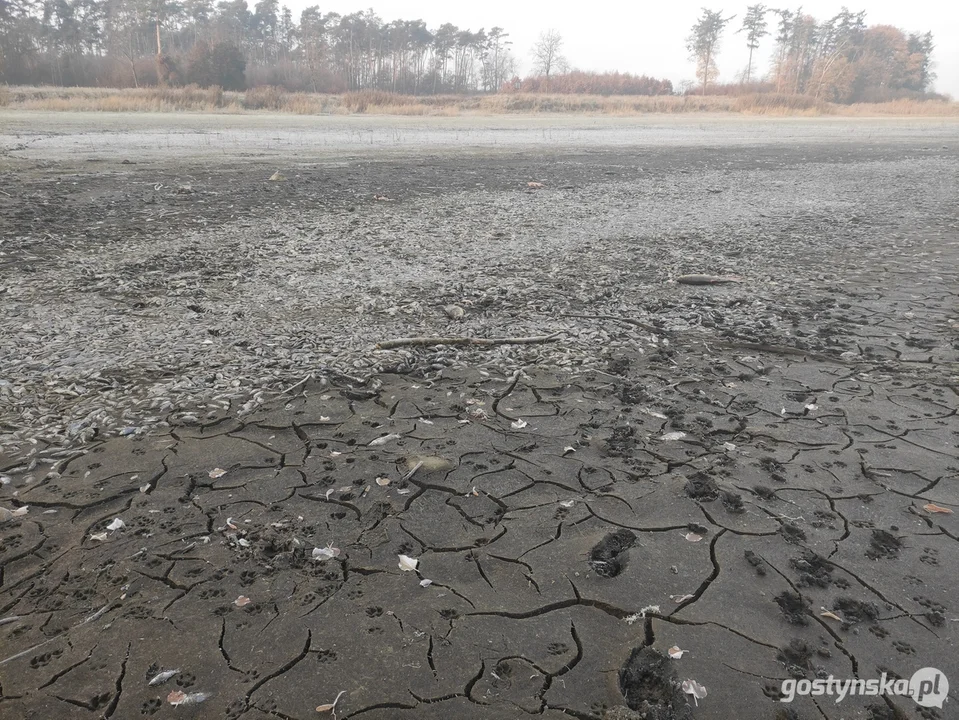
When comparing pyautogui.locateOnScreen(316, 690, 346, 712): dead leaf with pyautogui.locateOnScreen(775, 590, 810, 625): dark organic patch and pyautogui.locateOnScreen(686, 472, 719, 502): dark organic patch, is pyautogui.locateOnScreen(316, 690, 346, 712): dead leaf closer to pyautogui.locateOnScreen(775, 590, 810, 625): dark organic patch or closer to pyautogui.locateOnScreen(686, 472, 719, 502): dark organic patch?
pyautogui.locateOnScreen(775, 590, 810, 625): dark organic patch

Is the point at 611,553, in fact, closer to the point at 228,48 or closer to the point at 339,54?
the point at 228,48

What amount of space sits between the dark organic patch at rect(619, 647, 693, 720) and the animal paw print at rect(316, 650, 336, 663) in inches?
34.8

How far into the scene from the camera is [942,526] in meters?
2.71

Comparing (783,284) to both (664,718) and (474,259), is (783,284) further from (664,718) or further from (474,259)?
(664,718)

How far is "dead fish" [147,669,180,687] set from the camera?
1.94 metres

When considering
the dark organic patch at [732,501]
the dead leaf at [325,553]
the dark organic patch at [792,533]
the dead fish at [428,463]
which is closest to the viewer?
the dead leaf at [325,553]

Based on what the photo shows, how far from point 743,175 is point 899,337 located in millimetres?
10359

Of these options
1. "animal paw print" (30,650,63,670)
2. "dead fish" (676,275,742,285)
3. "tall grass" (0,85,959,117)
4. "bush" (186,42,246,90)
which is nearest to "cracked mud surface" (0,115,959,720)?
"animal paw print" (30,650,63,670)

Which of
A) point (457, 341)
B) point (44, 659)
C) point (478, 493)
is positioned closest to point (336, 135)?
point (457, 341)

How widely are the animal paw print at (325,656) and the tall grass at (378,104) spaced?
27.9 metres

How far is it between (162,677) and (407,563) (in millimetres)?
873

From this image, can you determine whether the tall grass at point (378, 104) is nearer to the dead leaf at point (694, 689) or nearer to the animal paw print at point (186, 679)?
the animal paw print at point (186, 679)

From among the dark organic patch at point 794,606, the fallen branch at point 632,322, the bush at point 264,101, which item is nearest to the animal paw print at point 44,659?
the dark organic patch at point 794,606

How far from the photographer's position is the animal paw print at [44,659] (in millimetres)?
1994
